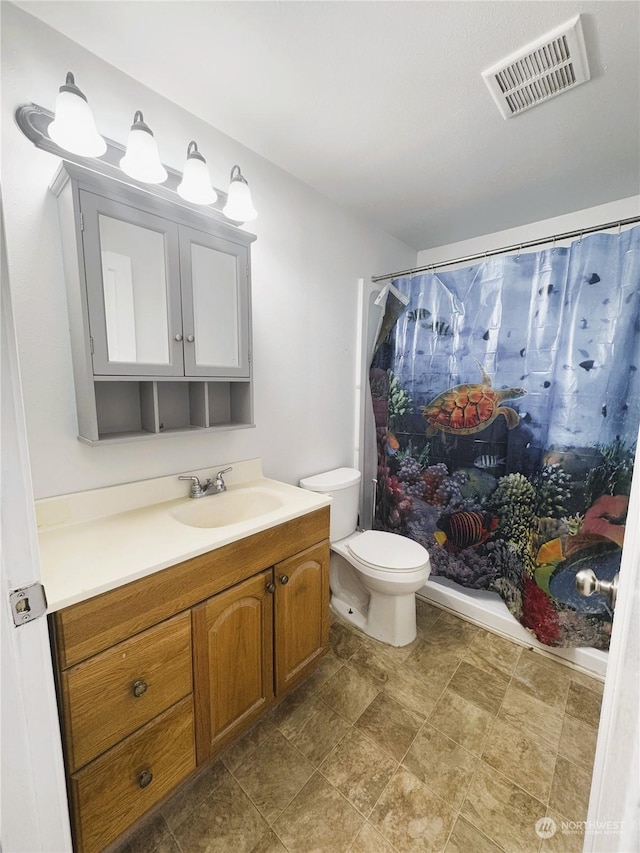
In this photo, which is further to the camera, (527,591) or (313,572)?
(527,591)

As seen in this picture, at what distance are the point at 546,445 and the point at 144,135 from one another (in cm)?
197

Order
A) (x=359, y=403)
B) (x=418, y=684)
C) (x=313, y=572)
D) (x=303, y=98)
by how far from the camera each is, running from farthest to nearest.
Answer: (x=359, y=403)
(x=418, y=684)
(x=313, y=572)
(x=303, y=98)

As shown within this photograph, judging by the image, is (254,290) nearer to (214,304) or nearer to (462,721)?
(214,304)

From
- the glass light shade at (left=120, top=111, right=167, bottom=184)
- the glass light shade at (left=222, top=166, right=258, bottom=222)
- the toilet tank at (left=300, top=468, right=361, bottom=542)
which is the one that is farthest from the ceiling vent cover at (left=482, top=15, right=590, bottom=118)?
the toilet tank at (left=300, top=468, right=361, bottom=542)

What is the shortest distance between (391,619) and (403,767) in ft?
1.89

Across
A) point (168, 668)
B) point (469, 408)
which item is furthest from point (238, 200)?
point (168, 668)

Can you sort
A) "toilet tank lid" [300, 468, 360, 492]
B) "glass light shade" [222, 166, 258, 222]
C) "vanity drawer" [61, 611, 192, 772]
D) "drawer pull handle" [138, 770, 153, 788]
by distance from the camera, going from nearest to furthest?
"vanity drawer" [61, 611, 192, 772], "drawer pull handle" [138, 770, 153, 788], "glass light shade" [222, 166, 258, 222], "toilet tank lid" [300, 468, 360, 492]

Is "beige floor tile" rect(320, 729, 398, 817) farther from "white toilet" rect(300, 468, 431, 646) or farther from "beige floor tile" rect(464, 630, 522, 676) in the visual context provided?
"beige floor tile" rect(464, 630, 522, 676)

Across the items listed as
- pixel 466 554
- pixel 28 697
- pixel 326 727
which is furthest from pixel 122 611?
pixel 466 554

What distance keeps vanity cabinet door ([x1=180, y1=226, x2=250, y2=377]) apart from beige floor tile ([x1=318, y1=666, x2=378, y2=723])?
141 cm

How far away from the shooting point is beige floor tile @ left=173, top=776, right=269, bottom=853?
96 centimetres

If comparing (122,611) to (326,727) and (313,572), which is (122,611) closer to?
(313,572)

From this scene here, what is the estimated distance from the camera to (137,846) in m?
0.96

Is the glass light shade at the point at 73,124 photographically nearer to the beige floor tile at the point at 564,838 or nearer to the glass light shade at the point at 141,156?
the glass light shade at the point at 141,156
